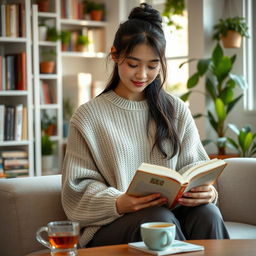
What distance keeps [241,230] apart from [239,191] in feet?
0.80

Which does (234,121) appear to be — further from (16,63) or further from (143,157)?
(143,157)

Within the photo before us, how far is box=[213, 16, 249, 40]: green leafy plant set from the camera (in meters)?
4.42

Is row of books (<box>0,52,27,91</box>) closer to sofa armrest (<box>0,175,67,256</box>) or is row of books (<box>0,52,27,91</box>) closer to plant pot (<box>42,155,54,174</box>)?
plant pot (<box>42,155,54,174</box>)

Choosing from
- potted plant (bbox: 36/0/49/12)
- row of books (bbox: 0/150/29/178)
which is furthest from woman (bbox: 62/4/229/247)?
potted plant (bbox: 36/0/49/12)

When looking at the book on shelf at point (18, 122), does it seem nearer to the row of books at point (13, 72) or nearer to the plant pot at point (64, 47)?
the row of books at point (13, 72)

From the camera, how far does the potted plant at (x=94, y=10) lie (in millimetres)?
5617

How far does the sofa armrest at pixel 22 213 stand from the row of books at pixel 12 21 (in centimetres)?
247

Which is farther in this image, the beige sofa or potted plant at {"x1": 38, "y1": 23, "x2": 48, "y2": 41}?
potted plant at {"x1": 38, "y1": 23, "x2": 48, "y2": 41}

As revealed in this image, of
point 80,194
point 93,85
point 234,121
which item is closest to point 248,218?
point 80,194

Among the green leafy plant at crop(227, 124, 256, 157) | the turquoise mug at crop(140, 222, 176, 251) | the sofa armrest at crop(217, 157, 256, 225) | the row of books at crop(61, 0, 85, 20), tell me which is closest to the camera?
the turquoise mug at crop(140, 222, 176, 251)

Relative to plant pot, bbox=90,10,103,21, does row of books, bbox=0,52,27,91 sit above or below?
below

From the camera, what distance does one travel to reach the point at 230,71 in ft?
15.2

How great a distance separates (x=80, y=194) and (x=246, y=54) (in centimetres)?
289

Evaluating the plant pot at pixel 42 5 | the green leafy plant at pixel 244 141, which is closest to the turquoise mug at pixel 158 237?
the green leafy plant at pixel 244 141
